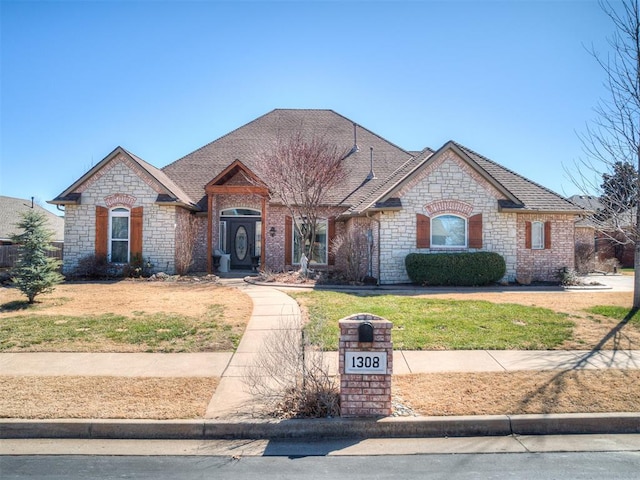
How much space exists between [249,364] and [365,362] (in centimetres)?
252

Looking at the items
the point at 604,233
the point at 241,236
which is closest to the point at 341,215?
the point at 241,236

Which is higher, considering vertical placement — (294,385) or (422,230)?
(422,230)

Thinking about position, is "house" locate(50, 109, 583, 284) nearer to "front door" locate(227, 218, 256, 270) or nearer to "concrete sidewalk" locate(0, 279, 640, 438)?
"front door" locate(227, 218, 256, 270)

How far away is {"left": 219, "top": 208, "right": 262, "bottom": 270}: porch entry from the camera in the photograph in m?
20.8

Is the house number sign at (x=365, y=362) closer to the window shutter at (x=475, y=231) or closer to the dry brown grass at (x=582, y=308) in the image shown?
the dry brown grass at (x=582, y=308)

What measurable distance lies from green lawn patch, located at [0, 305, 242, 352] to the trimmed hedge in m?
8.00

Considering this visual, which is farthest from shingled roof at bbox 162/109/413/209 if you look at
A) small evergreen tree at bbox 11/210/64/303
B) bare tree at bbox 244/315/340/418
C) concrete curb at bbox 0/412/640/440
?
concrete curb at bbox 0/412/640/440

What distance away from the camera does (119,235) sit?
58.6 ft

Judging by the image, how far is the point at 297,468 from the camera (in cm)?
419

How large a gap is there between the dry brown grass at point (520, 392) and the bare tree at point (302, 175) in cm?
1219

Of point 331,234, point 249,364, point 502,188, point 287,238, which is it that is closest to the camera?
point 249,364

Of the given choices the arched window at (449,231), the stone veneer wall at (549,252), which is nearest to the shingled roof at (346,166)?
the stone veneer wall at (549,252)

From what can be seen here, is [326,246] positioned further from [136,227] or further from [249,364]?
[249,364]

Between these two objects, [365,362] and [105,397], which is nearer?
[365,362]
